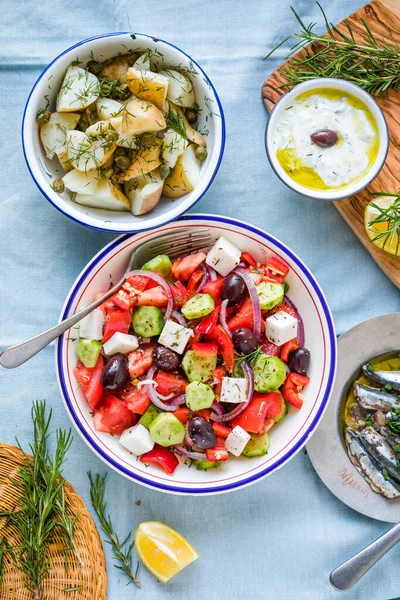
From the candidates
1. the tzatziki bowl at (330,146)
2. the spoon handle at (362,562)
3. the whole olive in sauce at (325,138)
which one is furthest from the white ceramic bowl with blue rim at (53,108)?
the spoon handle at (362,562)

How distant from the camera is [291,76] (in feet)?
7.28

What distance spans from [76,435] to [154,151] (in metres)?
1.10

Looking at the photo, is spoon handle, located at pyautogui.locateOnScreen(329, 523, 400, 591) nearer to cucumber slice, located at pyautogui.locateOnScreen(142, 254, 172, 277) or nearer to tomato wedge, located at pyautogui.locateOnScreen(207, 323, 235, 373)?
tomato wedge, located at pyautogui.locateOnScreen(207, 323, 235, 373)

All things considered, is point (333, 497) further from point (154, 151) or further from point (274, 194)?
point (154, 151)

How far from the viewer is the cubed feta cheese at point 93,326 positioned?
84.0 inches

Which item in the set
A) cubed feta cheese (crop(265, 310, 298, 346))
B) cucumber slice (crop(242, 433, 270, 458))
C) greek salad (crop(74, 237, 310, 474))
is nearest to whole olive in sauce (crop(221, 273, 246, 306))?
greek salad (crop(74, 237, 310, 474))

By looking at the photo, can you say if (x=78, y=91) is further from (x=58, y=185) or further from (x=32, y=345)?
(x=32, y=345)

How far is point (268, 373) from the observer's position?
6.85ft

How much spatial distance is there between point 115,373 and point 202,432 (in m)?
0.34

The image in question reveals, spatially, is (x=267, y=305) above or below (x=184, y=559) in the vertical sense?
above

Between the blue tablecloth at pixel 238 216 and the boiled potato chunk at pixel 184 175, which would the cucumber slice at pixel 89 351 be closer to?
the blue tablecloth at pixel 238 216

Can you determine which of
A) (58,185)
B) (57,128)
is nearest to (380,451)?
(58,185)

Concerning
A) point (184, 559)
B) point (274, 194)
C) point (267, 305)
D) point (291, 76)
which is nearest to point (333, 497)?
point (184, 559)

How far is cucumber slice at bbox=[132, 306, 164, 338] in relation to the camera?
2105 mm
